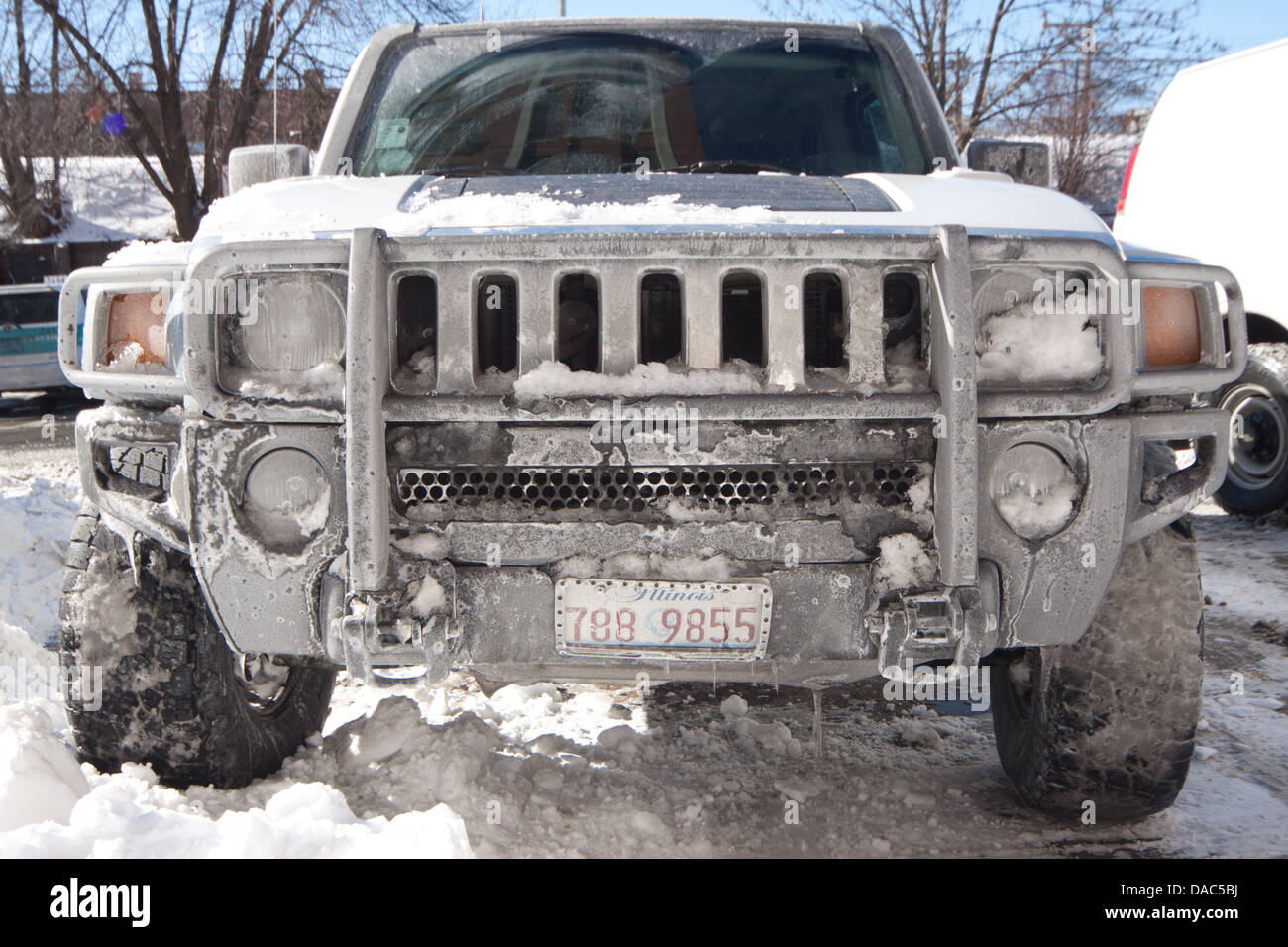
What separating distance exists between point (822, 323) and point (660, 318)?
1.19 feet

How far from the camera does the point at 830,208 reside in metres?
2.34

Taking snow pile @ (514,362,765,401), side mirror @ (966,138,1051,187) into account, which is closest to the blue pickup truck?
side mirror @ (966,138,1051,187)

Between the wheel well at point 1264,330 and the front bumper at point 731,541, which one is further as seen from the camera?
the wheel well at point 1264,330

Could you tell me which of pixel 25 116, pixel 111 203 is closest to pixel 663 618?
pixel 25 116

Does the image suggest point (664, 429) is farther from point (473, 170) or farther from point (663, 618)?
point (473, 170)

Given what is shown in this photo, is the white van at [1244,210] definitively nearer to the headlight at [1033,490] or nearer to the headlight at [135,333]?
the headlight at [1033,490]

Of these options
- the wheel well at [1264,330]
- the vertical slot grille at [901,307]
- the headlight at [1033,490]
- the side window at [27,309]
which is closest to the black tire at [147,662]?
the vertical slot grille at [901,307]

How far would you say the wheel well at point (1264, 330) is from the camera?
607 centimetres

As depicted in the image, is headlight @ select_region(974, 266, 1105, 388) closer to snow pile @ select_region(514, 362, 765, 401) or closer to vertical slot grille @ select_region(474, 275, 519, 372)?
snow pile @ select_region(514, 362, 765, 401)

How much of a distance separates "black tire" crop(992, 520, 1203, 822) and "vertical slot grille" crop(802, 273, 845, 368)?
2.73 ft
